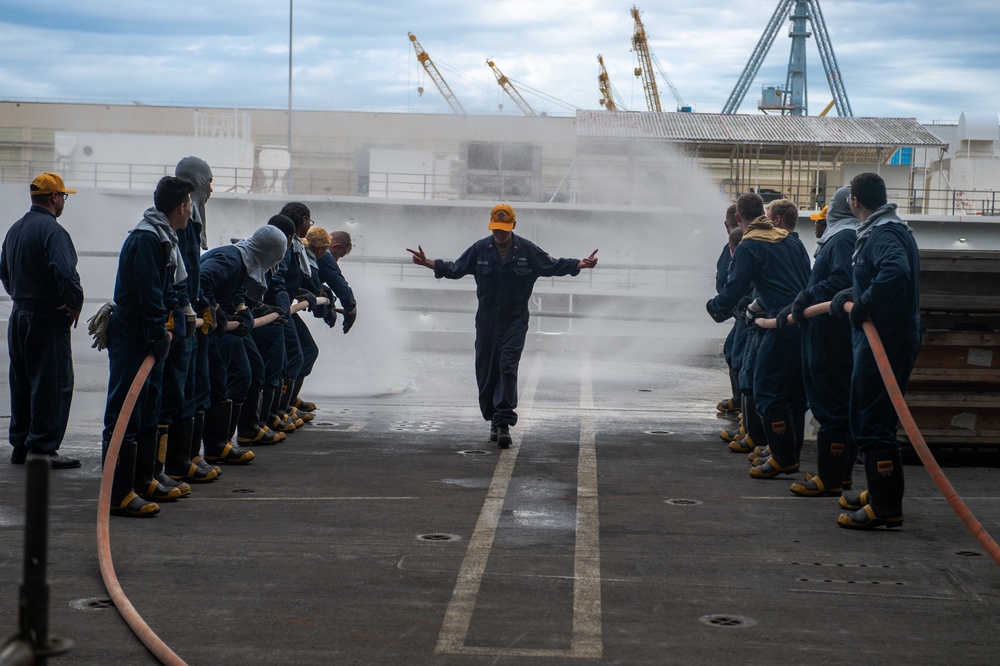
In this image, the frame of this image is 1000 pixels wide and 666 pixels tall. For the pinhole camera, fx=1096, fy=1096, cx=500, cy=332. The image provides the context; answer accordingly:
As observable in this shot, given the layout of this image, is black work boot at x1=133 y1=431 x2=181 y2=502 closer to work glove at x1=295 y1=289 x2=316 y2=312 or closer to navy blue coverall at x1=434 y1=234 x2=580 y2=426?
work glove at x1=295 y1=289 x2=316 y2=312

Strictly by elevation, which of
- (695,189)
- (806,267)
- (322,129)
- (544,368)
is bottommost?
(544,368)

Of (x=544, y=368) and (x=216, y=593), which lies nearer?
(x=216, y=593)

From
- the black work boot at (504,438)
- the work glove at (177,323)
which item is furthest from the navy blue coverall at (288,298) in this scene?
the work glove at (177,323)

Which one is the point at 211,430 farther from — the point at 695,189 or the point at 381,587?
the point at 695,189

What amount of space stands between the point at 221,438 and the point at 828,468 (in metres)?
4.39

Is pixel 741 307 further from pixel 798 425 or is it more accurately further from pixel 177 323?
pixel 177 323

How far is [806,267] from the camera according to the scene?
820 centimetres

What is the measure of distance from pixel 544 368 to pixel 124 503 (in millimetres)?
11184

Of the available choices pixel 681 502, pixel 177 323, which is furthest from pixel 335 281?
pixel 681 502

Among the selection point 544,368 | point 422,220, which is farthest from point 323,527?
point 422,220

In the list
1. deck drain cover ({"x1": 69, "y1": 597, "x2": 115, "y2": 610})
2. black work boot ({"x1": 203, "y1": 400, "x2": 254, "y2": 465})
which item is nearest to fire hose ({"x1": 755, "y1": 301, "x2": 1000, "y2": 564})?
deck drain cover ({"x1": 69, "y1": 597, "x2": 115, "y2": 610})

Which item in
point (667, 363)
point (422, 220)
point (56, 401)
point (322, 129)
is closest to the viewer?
point (56, 401)

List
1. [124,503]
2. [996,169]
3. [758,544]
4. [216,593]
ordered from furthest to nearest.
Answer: [996,169] → [124,503] → [758,544] → [216,593]

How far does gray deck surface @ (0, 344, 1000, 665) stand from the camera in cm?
421
